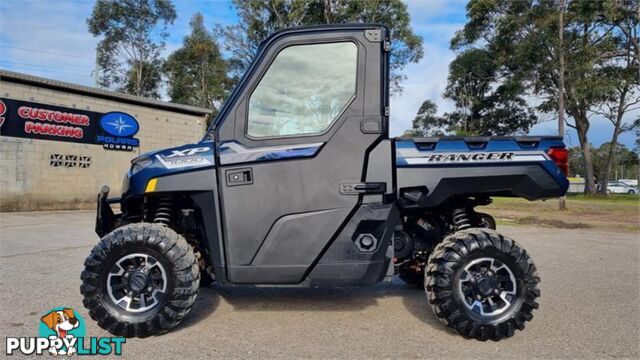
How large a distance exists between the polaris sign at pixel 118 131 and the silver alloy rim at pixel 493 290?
1741 centimetres

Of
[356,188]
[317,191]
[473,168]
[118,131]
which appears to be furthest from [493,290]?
[118,131]

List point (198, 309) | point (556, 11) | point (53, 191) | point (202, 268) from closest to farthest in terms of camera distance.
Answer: point (198, 309)
point (202, 268)
point (53, 191)
point (556, 11)

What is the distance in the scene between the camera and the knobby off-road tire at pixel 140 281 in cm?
339

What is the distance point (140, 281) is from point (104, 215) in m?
0.98

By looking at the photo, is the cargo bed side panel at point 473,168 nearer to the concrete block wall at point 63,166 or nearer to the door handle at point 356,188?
the door handle at point 356,188

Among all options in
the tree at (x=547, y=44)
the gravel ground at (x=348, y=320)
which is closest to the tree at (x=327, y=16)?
the tree at (x=547, y=44)

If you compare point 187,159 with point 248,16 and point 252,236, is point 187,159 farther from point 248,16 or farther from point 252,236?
point 248,16

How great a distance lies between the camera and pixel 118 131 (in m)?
17.9

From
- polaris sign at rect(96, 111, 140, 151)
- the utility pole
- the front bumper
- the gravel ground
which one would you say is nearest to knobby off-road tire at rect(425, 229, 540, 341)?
the gravel ground

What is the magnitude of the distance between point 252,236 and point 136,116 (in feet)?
56.3

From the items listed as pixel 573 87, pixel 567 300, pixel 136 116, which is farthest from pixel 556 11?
pixel 567 300

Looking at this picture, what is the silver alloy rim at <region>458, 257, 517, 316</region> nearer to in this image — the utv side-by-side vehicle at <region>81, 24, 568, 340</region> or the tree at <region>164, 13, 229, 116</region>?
the utv side-by-side vehicle at <region>81, 24, 568, 340</region>

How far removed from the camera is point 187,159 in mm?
3506

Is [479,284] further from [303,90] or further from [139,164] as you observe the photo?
[139,164]
